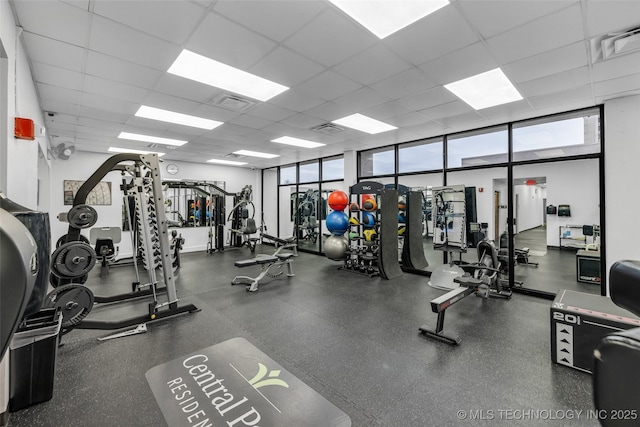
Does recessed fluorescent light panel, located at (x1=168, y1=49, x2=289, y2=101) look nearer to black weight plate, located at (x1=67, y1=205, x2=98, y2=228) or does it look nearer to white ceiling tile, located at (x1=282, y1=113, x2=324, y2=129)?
white ceiling tile, located at (x1=282, y1=113, x2=324, y2=129)

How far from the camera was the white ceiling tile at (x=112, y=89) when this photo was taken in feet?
10.6

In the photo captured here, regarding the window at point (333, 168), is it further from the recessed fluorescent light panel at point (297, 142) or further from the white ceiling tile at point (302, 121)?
the white ceiling tile at point (302, 121)

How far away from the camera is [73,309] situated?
269 cm

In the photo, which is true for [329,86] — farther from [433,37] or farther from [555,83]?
[555,83]

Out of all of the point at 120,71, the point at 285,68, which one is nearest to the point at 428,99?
the point at 285,68

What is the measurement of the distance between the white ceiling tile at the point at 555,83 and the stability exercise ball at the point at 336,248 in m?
4.27

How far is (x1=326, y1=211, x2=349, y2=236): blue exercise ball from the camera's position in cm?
661

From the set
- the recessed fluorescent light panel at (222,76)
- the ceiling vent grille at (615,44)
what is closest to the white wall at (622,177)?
the ceiling vent grille at (615,44)

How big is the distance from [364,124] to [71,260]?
448 centimetres

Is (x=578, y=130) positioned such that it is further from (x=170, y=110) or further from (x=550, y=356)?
(x=170, y=110)

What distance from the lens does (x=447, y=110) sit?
420cm

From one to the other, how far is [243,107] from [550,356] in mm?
4633

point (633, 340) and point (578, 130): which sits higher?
point (578, 130)

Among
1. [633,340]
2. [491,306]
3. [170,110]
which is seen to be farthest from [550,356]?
[170,110]
